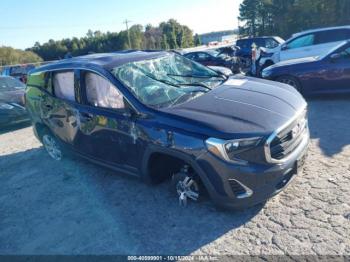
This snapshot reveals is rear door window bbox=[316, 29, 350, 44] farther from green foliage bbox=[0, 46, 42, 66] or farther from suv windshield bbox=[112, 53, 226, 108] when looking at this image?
green foliage bbox=[0, 46, 42, 66]

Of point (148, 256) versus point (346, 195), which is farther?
point (346, 195)

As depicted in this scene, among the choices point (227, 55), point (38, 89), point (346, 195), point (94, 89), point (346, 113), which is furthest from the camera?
point (227, 55)

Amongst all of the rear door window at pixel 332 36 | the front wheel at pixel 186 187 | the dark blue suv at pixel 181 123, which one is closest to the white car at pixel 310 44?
the rear door window at pixel 332 36

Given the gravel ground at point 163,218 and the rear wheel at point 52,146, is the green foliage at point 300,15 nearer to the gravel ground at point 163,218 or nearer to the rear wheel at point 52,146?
the gravel ground at point 163,218

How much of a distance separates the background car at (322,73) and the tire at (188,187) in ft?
16.0

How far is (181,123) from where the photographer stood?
3.24 m

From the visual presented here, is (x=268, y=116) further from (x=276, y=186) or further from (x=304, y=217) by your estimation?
(x=304, y=217)

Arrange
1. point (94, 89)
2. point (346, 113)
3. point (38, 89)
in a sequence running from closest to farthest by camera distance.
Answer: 1. point (94, 89)
2. point (38, 89)
3. point (346, 113)

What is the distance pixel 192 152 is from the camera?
124 inches

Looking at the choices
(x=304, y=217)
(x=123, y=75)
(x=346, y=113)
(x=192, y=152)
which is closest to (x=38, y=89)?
(x=123, y=75)

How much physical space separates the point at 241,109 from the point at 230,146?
578mm

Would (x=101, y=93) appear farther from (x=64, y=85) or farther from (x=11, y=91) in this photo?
(x=11, y=91)

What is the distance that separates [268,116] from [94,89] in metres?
2.22

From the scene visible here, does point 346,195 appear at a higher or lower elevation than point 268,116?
lower
